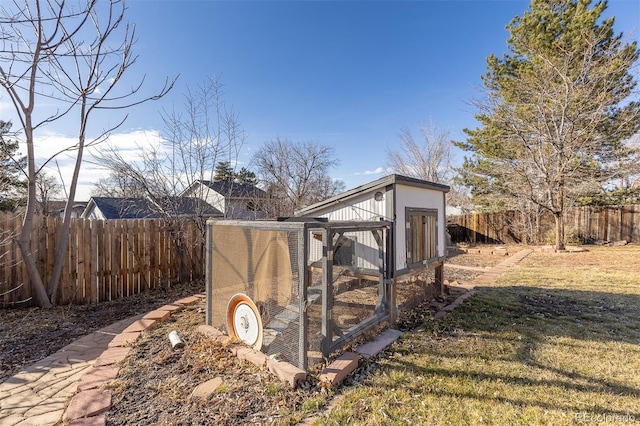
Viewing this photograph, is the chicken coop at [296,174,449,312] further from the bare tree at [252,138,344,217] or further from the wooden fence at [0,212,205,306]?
the bare tree at [252,138,344,217]

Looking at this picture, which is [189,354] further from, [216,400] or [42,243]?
[42,243]

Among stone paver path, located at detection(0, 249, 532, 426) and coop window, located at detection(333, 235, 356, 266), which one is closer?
stone paver path, located at detection(0, 249, 532, 426)

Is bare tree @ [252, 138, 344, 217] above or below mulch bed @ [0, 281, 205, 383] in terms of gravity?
above

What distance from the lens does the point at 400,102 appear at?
543 inches

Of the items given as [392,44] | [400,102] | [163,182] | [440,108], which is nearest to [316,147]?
[400,102]

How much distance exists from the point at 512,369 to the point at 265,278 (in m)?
2.58

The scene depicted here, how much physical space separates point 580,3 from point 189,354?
646 inches

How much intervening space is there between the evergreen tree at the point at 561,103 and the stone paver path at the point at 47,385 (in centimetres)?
1317

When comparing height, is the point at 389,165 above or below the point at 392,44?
below

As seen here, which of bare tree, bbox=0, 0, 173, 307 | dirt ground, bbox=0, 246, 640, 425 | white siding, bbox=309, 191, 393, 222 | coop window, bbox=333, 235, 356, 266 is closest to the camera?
dirt ground, bbox=0, 246, 640, 425

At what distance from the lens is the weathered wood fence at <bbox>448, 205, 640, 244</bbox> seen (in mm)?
11945

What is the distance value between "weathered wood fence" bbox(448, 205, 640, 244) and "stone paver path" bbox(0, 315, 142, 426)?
15334 mm

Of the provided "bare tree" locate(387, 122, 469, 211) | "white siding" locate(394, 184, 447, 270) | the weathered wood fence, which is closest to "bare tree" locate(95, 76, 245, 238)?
"white siding" locate(394, 184, 447, 270)

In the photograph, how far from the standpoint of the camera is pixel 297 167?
16.7 metres
